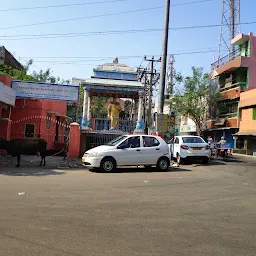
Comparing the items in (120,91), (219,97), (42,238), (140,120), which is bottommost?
(42,238)

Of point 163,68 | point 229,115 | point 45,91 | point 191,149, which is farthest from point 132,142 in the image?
point 229,115

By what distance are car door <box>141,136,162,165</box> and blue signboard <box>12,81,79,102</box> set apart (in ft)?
22.5

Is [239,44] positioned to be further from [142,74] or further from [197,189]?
[197,189]

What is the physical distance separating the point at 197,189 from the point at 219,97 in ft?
98.7

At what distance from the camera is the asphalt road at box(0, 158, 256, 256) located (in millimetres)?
4648

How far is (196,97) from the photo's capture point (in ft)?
130

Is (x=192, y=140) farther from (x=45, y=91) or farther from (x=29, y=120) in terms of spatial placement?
(x=29, y=120)

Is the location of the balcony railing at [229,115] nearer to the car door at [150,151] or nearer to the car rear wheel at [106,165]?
the car door at [150,151]

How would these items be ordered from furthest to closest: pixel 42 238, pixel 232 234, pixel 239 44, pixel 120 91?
pixel 239 44, pixel 120 91, pixel 232 234, pixel 42 238

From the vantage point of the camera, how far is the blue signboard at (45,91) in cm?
1944

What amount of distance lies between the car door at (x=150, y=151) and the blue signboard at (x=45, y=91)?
269 inches

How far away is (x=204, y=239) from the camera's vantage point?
5105 mm

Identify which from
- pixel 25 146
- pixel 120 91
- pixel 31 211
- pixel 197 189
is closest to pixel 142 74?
pixel 120 91

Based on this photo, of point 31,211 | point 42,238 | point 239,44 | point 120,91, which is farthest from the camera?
point 239,44
